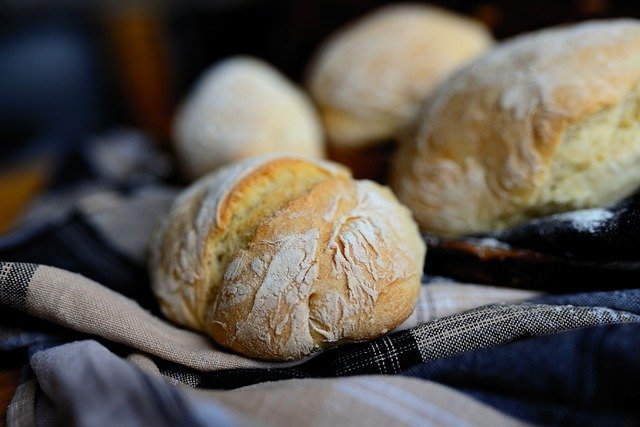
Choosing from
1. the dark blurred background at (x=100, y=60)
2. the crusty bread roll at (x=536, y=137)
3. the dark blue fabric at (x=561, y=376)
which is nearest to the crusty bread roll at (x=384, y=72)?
the crusty bread roll at (x=536, y=137)

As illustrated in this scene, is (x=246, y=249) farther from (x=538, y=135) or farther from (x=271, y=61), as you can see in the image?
(x=271, y=61)

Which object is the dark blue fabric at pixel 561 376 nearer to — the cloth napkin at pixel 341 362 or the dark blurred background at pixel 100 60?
the cloth napkin at pixel 341 362

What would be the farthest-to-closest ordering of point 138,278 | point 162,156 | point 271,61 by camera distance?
point 271,61 → point 162,156 → point 138,278

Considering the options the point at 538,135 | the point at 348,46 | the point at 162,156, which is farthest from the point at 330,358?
the point at 162,156

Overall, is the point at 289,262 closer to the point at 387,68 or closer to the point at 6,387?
the point at 6,387

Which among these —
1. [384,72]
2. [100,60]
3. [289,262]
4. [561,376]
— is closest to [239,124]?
[384,72]


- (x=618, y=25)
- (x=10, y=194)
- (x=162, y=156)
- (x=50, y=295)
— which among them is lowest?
(x=10, y=194)
